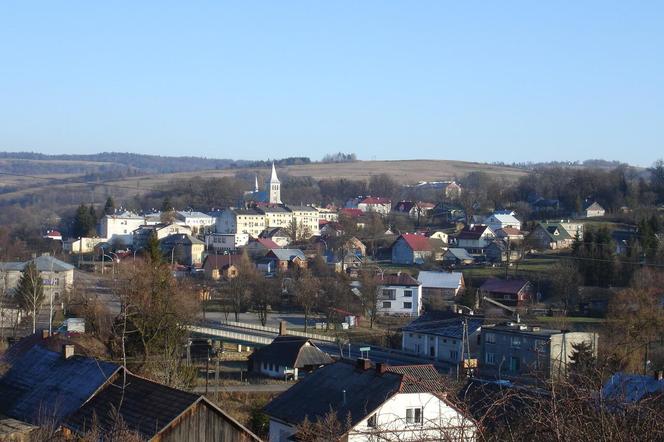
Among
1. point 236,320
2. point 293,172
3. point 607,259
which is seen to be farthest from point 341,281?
point 293,172

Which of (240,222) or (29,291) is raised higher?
(29,291)

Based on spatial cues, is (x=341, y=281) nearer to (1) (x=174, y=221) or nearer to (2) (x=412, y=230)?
(2) (x=412, y=230)

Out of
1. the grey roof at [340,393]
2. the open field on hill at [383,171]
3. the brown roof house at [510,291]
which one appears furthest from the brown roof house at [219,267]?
the open field on hill at [383,171]

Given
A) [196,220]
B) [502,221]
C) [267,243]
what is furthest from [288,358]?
[196,220]

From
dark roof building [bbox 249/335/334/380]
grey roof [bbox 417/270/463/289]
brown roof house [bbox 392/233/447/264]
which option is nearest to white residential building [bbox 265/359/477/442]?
dark roof building [bbox 249/335/334/380]

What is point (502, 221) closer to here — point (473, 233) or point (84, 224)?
point (473, 233)

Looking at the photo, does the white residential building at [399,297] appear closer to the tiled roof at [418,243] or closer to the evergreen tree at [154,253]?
the evergreen tree at [154,253]

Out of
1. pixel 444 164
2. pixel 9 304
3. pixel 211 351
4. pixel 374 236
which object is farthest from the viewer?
pixel 444 164
